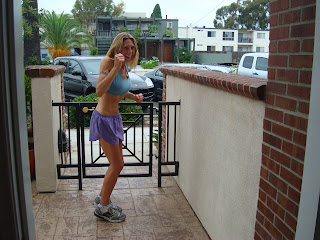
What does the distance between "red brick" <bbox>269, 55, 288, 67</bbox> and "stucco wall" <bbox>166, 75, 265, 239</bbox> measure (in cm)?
31

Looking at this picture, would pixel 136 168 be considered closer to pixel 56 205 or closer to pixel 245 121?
pixel 56 205

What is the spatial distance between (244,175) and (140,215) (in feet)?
5.81

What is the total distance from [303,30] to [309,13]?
9 centimetres

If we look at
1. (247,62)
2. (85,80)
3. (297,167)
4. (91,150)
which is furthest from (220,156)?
(247,62)

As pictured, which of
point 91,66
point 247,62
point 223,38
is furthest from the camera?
point 223,38

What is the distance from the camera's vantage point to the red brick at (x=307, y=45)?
5.73 feet

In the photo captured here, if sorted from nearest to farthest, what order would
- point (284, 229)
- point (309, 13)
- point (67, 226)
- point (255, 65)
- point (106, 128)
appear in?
point (309, 13), point (284, 229), point (106, 128), point (67, 226), point (255, 65)

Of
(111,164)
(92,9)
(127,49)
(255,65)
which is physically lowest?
(111,164)

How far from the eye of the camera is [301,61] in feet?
5.99

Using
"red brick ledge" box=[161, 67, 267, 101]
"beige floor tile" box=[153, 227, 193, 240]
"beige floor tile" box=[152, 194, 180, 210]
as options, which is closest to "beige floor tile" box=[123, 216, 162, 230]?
"beige floor tile" box=[153, 227, 193, 240]

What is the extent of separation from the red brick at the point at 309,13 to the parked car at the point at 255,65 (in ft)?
35.6

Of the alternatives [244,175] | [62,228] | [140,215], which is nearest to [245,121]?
[244,175]

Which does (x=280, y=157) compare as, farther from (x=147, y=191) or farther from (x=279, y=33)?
(x=147, y=191)

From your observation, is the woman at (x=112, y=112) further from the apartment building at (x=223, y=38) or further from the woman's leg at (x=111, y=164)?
the apartment building at (x=223, y=38)
